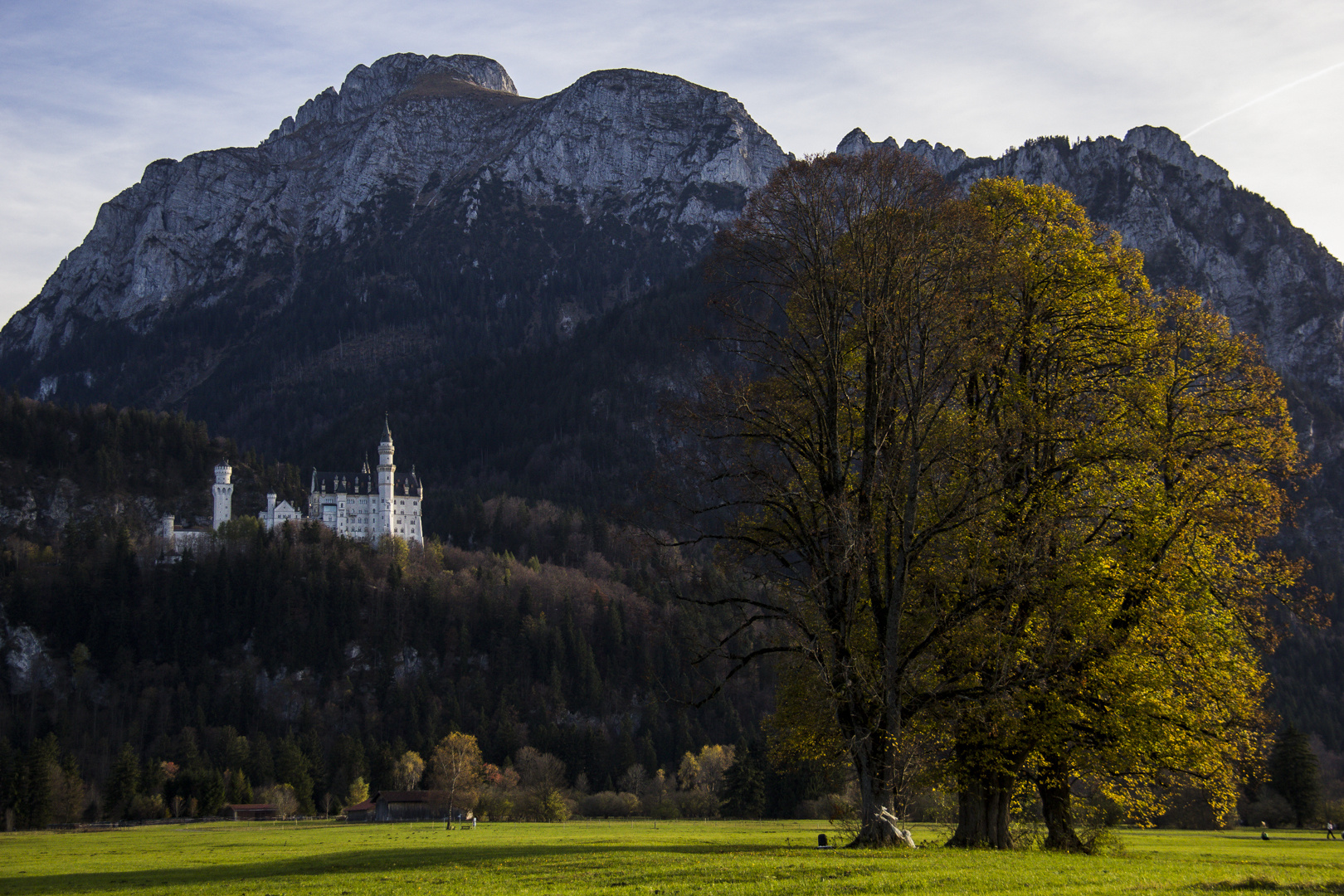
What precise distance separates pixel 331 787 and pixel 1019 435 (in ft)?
390

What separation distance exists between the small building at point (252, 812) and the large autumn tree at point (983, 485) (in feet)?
323

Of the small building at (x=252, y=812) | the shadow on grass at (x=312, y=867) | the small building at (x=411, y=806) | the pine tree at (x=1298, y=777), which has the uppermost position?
the shadow on grass at (x=312, y=867)

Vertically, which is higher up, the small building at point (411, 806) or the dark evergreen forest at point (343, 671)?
the dark evergreen forest at point (343, 671)

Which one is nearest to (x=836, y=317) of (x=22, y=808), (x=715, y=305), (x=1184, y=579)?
Result: (x=715, y=305)

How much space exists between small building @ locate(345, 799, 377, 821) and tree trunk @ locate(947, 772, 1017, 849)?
88107 mm

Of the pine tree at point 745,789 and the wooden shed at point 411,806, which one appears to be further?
the wooden shed at point 411,806

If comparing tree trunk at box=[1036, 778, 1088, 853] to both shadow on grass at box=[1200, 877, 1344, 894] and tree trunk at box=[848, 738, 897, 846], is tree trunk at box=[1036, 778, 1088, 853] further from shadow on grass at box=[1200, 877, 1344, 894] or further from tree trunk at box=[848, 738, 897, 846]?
shadow on grass at box=[1200, 877, 1344, 894]

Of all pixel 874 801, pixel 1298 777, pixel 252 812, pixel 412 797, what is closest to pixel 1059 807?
pixel 874 801

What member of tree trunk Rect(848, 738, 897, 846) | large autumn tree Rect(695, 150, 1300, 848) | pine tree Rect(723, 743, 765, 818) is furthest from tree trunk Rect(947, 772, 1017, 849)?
pine tree Rect(723, 743, 765, 818)

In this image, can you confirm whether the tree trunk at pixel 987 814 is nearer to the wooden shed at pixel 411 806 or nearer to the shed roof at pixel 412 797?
the wooden shed at pixel 411 806

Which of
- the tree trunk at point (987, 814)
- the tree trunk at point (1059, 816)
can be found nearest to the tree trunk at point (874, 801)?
the tree trunk at point (987, 814)

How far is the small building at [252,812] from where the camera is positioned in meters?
112

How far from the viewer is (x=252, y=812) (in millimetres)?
113250

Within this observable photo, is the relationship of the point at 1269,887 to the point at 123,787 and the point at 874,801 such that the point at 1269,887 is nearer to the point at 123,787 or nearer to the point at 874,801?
the point at 874,801
